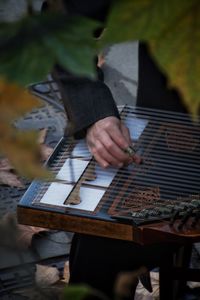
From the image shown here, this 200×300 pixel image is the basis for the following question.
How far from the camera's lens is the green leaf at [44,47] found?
37.8 inches

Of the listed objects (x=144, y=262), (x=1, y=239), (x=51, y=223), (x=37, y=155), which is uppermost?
(x=37, y=155)

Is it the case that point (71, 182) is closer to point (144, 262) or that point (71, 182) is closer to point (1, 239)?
point (144, 262)

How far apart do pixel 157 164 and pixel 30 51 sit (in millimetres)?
1764

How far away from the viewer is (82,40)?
985mm

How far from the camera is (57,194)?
2.62m

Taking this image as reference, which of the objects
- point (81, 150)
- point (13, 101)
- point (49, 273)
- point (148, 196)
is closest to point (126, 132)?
point (81, 150)

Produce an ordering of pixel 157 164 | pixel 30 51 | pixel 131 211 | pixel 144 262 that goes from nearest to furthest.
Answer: pixel 30 51
pixel 131 211
pixel 157 164
pixel 144 262

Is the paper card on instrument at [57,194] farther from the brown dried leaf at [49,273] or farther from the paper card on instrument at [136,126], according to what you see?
the brown dried leaf at [49,273]

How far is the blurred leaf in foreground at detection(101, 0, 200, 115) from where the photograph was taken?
1.03 metres

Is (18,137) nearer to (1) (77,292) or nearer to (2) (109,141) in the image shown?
(1) (77,292)

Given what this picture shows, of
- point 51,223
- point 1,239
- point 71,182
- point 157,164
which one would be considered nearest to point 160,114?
point 157,164

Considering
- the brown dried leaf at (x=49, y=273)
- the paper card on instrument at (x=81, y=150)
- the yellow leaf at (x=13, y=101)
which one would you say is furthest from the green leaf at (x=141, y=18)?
the brown dried leaf at (x=49, y=273)

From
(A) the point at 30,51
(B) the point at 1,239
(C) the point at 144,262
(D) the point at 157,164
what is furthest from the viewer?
(C) the point at 144,262

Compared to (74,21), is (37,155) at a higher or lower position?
lower
